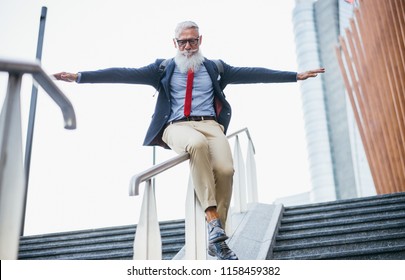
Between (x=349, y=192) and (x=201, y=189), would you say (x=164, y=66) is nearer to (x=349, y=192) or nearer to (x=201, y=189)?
(x=201, y=189)

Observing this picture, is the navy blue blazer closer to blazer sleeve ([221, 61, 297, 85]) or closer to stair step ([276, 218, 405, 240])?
blazer sleeve ([221, 61, 297, 85])

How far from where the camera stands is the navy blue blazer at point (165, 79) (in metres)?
3.09

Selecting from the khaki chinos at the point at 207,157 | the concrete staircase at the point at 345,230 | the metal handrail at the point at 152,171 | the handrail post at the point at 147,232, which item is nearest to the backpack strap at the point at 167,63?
the khaki chinos at the point at 207,157

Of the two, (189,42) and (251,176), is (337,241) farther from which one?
(251,176)

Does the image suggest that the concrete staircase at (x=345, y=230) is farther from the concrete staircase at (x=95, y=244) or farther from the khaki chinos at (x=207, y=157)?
the concrete staircase at (x=95, y=244)

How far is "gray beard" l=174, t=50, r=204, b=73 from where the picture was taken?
10.4 ft

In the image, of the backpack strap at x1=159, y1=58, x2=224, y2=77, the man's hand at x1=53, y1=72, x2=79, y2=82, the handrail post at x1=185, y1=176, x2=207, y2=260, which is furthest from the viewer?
the backpack strap at x1=159, y1=58, x2=224, y2=77

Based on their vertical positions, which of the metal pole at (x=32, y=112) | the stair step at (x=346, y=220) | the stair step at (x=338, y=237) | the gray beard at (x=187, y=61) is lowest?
the stair step at (x=338, y=237)

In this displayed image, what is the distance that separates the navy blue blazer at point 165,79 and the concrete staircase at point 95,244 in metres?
1.11

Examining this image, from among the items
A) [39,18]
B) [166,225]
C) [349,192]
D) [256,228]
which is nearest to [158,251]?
[256,228]

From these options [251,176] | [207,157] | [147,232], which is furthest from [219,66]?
[251,176]

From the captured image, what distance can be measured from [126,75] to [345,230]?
2002 millimetres

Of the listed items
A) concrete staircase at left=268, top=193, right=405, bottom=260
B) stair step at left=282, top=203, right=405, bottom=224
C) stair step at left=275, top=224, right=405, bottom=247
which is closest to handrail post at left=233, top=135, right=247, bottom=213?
concrete staircase at left=268, top=193, right=405, bottom=260
